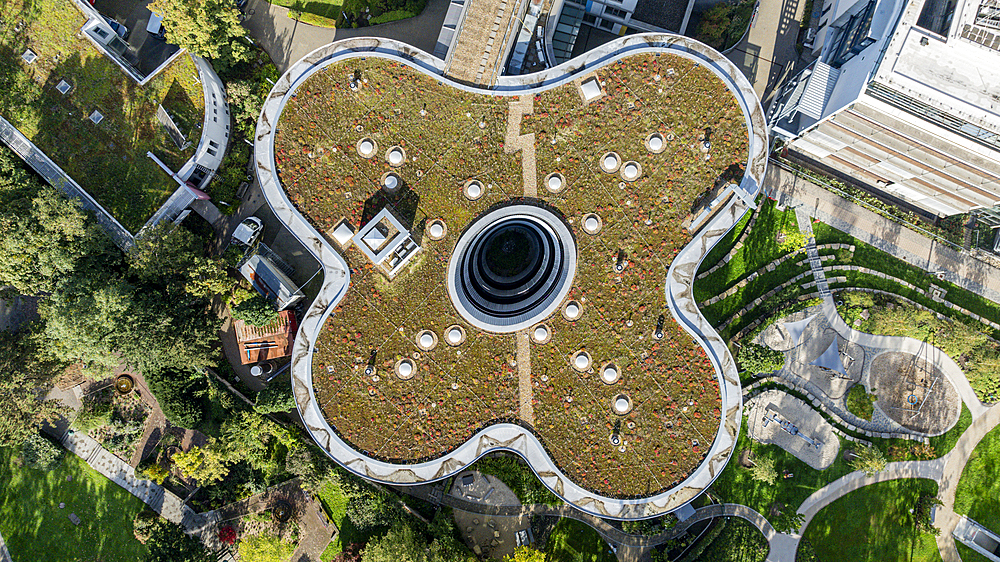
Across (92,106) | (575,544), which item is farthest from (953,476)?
(92,106)

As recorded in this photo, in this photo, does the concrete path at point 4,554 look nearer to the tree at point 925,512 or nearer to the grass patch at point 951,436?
the tree at point 925,512

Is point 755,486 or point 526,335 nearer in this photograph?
point 526,335

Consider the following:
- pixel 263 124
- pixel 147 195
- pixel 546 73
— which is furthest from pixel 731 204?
pixel 147 195

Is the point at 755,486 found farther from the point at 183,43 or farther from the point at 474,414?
the point at 183,43

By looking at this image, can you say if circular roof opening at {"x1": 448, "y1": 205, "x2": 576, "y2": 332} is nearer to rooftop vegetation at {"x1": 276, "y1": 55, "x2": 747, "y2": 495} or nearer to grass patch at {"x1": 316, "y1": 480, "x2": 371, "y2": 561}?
rooftop vegetation at {"x1": 276, "y1": 55, "x2": 747, "y2": 495}

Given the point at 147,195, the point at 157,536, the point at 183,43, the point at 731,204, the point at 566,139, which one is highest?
the point at 183,43
